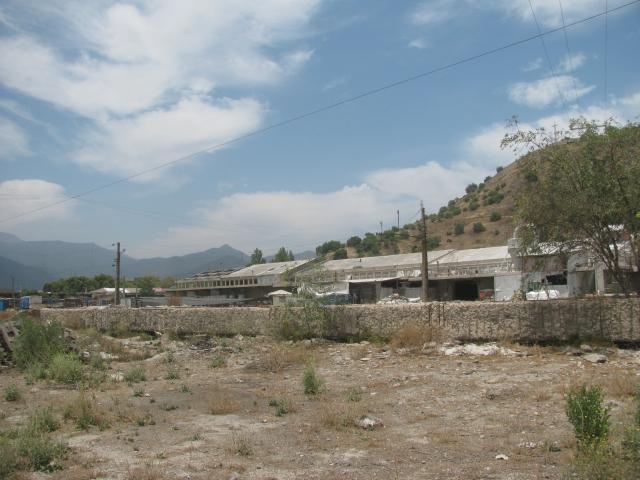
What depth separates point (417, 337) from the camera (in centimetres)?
1198

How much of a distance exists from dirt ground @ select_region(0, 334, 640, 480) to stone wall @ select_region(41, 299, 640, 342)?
20.7 inches

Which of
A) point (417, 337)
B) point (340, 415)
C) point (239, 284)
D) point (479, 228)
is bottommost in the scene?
point (340, 415)

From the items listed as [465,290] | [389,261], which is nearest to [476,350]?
[465,290]

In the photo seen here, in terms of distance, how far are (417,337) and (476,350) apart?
1.39 metres

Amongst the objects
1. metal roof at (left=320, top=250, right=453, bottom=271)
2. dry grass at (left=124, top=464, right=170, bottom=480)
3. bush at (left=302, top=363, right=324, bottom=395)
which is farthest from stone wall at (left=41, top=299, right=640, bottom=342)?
metal roof at (left=320, top=250, right=453, bottom=271)

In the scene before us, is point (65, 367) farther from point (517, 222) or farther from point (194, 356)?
point (517, 222)

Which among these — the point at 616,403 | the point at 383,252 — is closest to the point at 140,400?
the point at 616,403

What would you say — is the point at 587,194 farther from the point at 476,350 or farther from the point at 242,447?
the point at 242,447

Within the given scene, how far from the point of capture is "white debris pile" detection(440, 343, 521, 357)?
10723 millimetres

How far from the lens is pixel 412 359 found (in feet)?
36.4

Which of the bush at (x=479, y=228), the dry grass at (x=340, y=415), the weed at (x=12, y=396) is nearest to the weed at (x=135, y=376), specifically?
the weed at (x=12, y=396)

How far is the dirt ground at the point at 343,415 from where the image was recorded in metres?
5.13

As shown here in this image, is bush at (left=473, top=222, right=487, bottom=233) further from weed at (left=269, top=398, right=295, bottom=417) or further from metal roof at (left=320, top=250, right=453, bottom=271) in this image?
weed at (left=269, top=398, right=295, bottom=417)

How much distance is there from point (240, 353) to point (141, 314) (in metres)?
6.34
